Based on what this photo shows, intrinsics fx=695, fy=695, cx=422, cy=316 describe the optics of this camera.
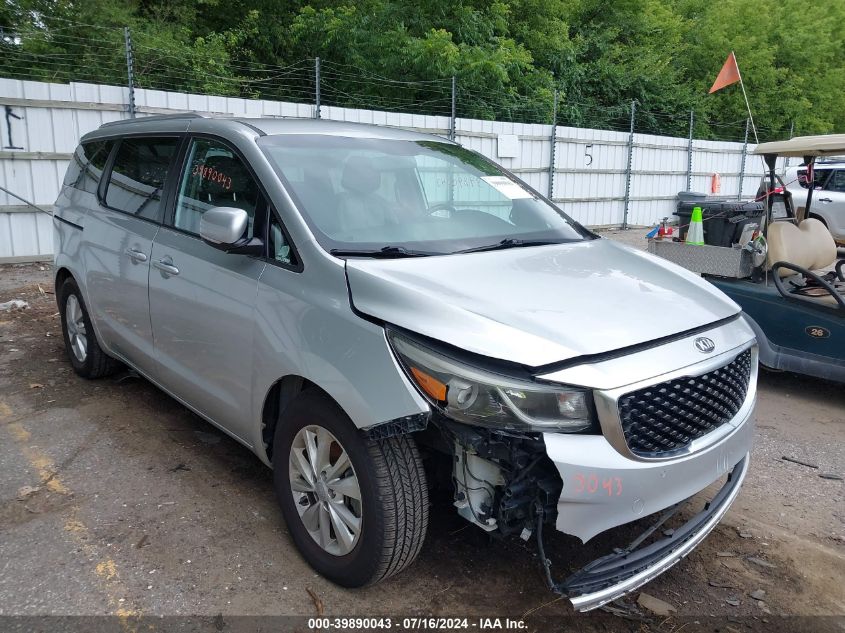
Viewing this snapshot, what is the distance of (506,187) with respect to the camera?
3.85 m

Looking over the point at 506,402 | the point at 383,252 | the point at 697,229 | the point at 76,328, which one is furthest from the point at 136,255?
the point at 697,229

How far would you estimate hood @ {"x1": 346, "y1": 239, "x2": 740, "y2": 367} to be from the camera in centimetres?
232

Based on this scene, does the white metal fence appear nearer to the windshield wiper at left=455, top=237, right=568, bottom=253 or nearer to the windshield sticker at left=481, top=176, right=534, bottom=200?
the windshield sticker at left=481, top=176, right=534, bottom=200

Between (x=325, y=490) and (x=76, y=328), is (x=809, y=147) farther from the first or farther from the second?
(x=76, y=328)

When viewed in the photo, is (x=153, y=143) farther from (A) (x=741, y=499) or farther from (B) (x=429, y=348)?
(A) (x=741, y=499)

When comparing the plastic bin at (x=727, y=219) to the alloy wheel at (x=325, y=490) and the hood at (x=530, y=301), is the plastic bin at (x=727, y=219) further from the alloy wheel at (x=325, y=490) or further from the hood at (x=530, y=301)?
the alloy wheel at (x=325, y=490)

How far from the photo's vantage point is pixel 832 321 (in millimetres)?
4945

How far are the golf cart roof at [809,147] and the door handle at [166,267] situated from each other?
465 centimetres

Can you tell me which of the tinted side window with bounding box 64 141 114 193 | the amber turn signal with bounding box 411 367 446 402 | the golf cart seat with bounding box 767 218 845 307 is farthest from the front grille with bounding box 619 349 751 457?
the tinted side window with bounding box 64 141 114 193

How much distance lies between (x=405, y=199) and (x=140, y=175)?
1.81 metres

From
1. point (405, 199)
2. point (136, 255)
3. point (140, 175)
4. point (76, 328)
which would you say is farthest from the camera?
point (76, 328)

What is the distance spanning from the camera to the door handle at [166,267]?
3.47 m

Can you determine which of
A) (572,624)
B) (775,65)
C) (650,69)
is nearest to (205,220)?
(572,624)

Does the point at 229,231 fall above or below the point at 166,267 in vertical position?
above
